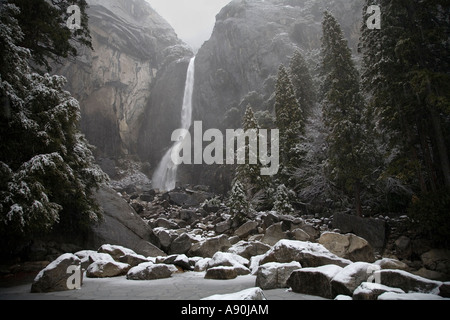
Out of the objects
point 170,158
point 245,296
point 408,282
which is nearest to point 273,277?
point 245,296

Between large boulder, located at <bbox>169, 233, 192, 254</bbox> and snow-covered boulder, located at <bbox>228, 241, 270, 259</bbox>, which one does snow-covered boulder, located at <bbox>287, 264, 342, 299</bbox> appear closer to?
snow-covered boulder, located at <bbox>228, 241, 270, 259</bbox>

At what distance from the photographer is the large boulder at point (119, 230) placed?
9727 millimetres

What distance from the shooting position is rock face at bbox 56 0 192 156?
46.6 metres

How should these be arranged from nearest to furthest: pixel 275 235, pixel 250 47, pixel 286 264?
pixel 286 264 → pixel 275 235 → pixel 250 47

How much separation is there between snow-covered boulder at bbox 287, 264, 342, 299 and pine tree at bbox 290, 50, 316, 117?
22828 mm

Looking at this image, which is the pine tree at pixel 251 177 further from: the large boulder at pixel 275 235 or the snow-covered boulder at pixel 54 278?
the snow-covered boulder at pixel 54 278

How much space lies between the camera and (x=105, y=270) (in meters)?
6.55

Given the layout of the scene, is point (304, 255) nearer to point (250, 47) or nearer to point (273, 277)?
point (273, 277)

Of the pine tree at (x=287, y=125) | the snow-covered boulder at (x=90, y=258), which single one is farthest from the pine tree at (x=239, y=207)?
the snow-covered boulder at (x=90, y=258)

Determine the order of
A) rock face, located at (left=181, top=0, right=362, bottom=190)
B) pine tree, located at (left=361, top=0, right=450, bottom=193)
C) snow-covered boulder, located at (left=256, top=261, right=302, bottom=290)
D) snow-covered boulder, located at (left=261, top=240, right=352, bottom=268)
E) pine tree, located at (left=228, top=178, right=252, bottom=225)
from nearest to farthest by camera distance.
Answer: snow-covered boulder, located at (left=256, top=261, right=302, bottom=290) → snow-covered boulder, located at (left=261, top=240, right=352, bottom=268) → pine tree, located at (left=361, top=0, right=450, bottom=193) → pine tree, located at (left=228, top=178, right=252, bottom=225) → rock face, located at (left=181, top=0, right=362, bottom=190)

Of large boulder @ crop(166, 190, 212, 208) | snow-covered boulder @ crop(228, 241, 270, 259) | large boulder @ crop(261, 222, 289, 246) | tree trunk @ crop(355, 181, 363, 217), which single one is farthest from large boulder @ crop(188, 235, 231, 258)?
large boulder @ crop(166, 190, 212, 208)

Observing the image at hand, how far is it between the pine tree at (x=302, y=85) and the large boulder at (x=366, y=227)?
1480 cm

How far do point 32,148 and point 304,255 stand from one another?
23.4 ft
